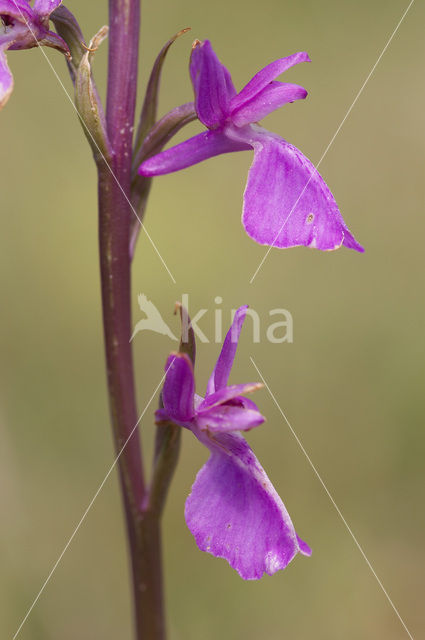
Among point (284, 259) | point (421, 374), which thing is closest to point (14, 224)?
point (284, 259)

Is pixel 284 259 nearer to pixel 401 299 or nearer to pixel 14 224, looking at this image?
pixel 401 299

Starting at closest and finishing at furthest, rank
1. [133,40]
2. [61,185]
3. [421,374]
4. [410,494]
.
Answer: [133,40]
[410,494]
[421,374]
[61,185]

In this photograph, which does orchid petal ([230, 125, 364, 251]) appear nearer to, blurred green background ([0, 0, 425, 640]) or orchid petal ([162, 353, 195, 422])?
orchid petal ([162, 353, 195, 422])

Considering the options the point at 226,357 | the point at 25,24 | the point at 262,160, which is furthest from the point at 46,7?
the point at 226,357

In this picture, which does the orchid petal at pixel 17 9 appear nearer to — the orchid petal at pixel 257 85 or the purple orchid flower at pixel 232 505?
the orchid petal at pixel 257 85

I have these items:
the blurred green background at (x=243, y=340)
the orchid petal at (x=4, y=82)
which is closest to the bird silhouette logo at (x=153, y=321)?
the blurred green background at (x=243, y=340)

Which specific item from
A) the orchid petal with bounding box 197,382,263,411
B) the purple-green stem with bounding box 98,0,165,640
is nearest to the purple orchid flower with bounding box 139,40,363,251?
the purple-green stem with bounding box 98,0,165,640
